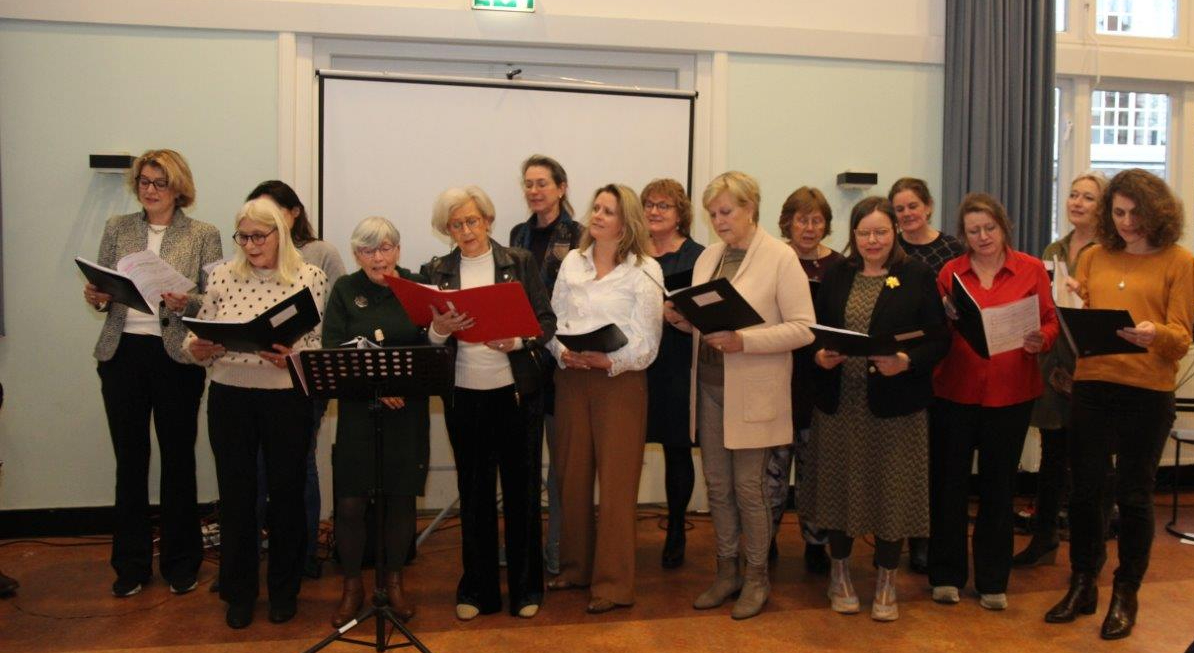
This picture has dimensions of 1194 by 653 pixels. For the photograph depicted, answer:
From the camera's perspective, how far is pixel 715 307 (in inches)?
123

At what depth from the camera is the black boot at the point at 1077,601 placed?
3.51m

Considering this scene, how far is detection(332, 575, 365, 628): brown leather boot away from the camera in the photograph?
3.44 m

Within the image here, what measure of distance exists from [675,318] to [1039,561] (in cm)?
208

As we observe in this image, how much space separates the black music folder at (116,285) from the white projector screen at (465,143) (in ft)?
4.61

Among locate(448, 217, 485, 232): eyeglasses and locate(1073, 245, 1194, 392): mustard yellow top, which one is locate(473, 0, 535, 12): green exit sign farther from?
locate(1073, 245, 1194, 392): mustard yellow top

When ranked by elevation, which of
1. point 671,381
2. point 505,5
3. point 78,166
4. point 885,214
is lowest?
point 671,381

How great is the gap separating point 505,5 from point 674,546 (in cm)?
280

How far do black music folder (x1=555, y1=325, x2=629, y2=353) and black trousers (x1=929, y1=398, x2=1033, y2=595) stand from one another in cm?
130

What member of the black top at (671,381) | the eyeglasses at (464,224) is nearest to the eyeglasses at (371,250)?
the eyeglasses at (464,224)

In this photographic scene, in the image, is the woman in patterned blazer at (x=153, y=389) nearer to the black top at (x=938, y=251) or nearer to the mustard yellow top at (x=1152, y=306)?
the black top at (x=938, y=251)

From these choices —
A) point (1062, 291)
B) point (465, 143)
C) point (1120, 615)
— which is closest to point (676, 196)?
point (465, 143)

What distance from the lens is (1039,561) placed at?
4.21m

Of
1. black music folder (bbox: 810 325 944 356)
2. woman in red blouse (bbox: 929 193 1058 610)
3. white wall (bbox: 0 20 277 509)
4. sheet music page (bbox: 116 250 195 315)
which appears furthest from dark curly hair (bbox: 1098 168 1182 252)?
white wall (bbox: 0 20 277 509)

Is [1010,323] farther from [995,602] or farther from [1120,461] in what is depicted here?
[995,602]
